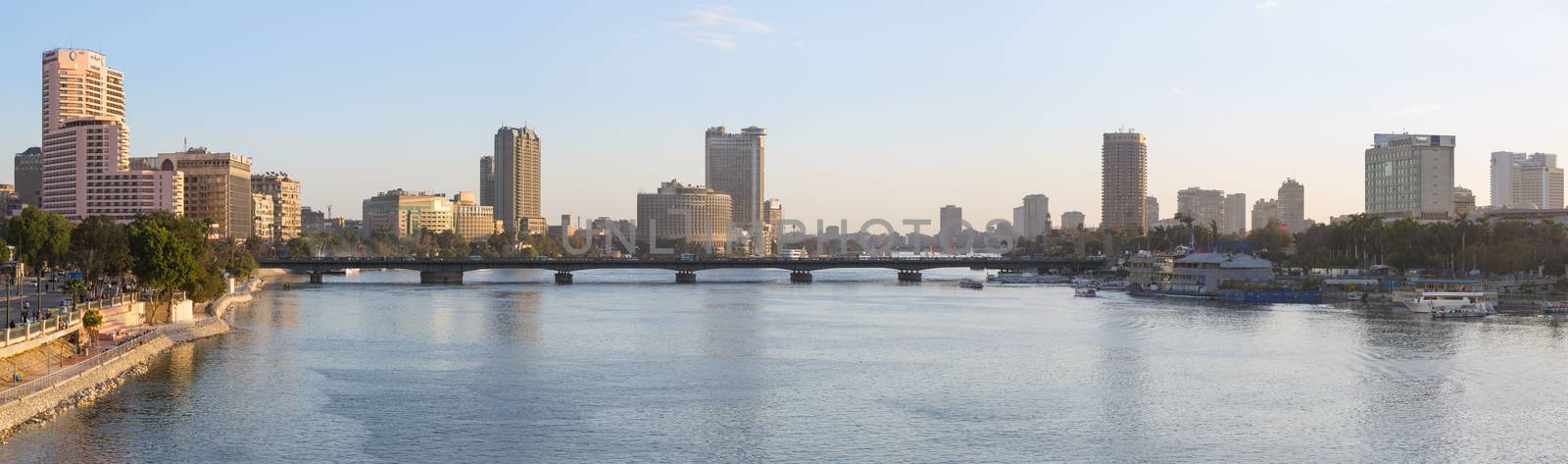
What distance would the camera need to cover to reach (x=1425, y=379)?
59094mm

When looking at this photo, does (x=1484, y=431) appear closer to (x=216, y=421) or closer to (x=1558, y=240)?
(x=216, y=421)

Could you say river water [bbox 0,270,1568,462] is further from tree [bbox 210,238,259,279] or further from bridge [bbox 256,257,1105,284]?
Result: bridge [bbox 256,257,1105,284]

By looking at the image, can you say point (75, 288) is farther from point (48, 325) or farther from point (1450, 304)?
point (1450, 304)

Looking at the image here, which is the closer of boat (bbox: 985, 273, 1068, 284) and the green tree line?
the green tree line

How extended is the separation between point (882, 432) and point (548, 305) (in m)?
74.5

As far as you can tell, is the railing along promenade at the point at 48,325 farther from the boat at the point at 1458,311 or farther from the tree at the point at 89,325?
the boat at the point at 1458,311

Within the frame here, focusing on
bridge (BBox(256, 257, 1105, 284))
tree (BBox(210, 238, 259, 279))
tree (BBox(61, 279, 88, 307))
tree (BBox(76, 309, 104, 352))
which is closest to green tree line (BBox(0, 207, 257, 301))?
tree (BBox(210, 238, 259, 279))

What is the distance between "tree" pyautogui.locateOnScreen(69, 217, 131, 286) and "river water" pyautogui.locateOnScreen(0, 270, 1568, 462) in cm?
900

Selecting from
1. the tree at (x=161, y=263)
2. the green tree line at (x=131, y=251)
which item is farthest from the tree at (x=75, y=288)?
the tree at (x=161, y=263)

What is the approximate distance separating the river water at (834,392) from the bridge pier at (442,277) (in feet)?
237

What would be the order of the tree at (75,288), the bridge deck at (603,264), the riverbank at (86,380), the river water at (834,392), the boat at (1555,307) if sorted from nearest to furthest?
the river water at (834,392)
the riverbank at (86,380)
the tree at (75,288)
the boat at (1555,307)
the bridge deck at (603,264)

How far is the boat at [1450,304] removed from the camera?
99500 millimetres

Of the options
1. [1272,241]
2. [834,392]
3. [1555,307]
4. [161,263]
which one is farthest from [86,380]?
[1272,241]

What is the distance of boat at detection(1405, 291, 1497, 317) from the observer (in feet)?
326
